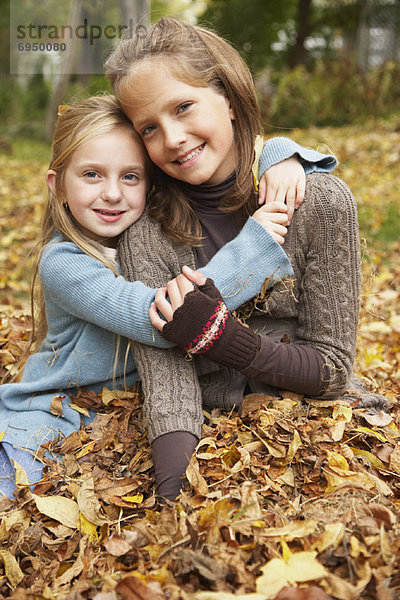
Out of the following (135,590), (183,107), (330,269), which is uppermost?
(183,107)

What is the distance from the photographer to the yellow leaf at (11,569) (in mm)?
1900

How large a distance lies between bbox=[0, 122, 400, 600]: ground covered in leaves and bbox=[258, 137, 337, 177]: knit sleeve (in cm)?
89

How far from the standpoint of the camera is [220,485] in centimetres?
199

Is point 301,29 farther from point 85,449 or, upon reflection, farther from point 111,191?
point 85,449

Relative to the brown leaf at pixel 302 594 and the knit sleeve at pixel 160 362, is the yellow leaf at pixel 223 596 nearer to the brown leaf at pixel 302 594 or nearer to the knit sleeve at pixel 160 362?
the brown leaf at pixel 302 594

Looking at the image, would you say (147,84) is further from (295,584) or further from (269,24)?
(269,24)

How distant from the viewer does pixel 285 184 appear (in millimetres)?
2312

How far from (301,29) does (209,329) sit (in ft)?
63.2

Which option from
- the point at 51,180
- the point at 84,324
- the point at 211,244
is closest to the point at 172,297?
the point at 211,244

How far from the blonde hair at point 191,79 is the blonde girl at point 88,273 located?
0.15 metres

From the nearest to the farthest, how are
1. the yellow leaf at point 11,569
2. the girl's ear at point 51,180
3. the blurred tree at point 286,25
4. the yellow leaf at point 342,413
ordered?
the yellow leaf at point 11,569, the yellow leaf at point 342,413, the girl's ear at point 51,180, the blurred tree at point 286,25

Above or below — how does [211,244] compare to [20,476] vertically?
above

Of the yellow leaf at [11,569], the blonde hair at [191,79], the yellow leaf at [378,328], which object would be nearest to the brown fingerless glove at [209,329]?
the blonde hair at [191,79]

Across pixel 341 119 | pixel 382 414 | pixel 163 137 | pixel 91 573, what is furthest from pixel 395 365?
pixel 341 119
